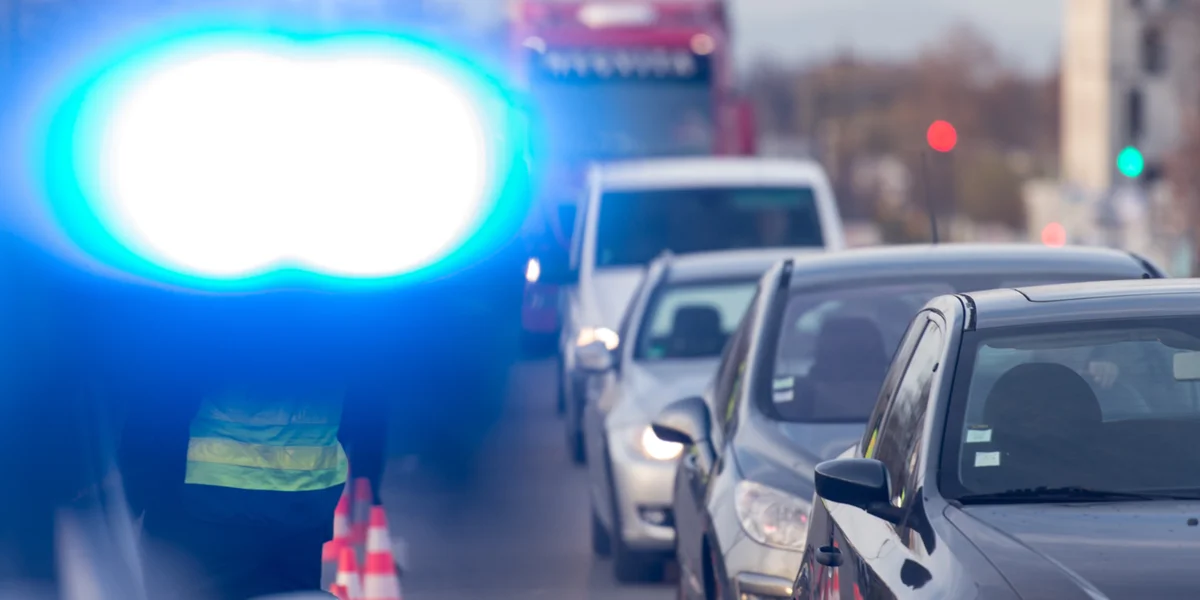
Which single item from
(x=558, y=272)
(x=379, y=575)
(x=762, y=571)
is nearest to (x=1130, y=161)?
(x=558, y=272)

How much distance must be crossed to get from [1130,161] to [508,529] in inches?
444

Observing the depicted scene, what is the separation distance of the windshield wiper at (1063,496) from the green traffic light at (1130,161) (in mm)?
16899

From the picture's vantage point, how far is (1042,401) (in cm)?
472

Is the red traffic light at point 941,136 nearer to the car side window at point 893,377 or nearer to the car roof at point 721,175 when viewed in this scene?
the car roof at point 721,175

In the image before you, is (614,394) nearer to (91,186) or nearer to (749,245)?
(749,245)

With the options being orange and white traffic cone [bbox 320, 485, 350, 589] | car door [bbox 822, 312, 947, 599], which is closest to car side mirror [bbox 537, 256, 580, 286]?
orange and white traffic cone [bbox 320, 485, 350, 589]

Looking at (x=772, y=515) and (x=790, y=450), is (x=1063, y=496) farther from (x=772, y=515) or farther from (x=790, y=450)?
(x=790, y=450)

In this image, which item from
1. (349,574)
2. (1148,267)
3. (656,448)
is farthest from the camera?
(656,448)

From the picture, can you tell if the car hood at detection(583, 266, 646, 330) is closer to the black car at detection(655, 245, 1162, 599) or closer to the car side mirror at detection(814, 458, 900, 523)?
the black car at detection(655, 245, 1162, 599)

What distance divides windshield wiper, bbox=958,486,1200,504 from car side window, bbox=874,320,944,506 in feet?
0.52

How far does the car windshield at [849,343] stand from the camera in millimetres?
7230

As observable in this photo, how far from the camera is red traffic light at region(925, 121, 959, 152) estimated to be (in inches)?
507

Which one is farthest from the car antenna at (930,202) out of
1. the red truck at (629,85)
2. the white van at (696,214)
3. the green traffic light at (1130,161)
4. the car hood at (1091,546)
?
the red truck at (629,85)

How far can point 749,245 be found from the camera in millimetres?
15008
